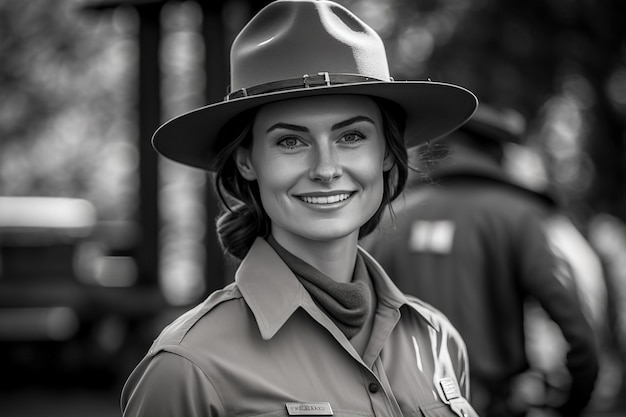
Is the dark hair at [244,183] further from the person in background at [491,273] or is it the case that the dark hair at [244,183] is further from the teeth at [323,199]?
the person in background at [491,273]

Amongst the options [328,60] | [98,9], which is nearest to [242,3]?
[98,9]

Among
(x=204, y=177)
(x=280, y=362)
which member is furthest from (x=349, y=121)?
(x=204, y=177)

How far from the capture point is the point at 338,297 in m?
2.00

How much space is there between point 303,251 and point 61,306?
18.0ft

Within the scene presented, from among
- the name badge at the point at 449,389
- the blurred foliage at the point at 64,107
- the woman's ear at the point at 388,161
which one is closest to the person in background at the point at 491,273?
the woman's ear at the point at 388,161

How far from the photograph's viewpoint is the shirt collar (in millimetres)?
1903

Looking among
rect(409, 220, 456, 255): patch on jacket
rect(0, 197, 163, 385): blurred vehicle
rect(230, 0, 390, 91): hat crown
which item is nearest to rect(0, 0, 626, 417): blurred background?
rect(0, 197, 163, 385): blurred vehicle

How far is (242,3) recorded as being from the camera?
5145 mm

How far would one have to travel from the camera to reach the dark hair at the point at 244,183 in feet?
6.88

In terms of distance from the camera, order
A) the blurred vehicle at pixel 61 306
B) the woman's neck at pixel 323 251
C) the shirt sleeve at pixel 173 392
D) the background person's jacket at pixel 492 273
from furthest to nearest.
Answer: the blurred vehicle at pixel 61 306 < the background person's jacket at pixel 492 273 < the woman's neck at pixel 323 251 < the shirt sleeve at pixel 173 392

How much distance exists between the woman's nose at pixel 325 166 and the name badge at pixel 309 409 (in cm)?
45

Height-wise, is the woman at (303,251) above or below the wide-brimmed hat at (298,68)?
below

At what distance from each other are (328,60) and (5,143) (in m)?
10.1

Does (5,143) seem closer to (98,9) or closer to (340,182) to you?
(98,9)
